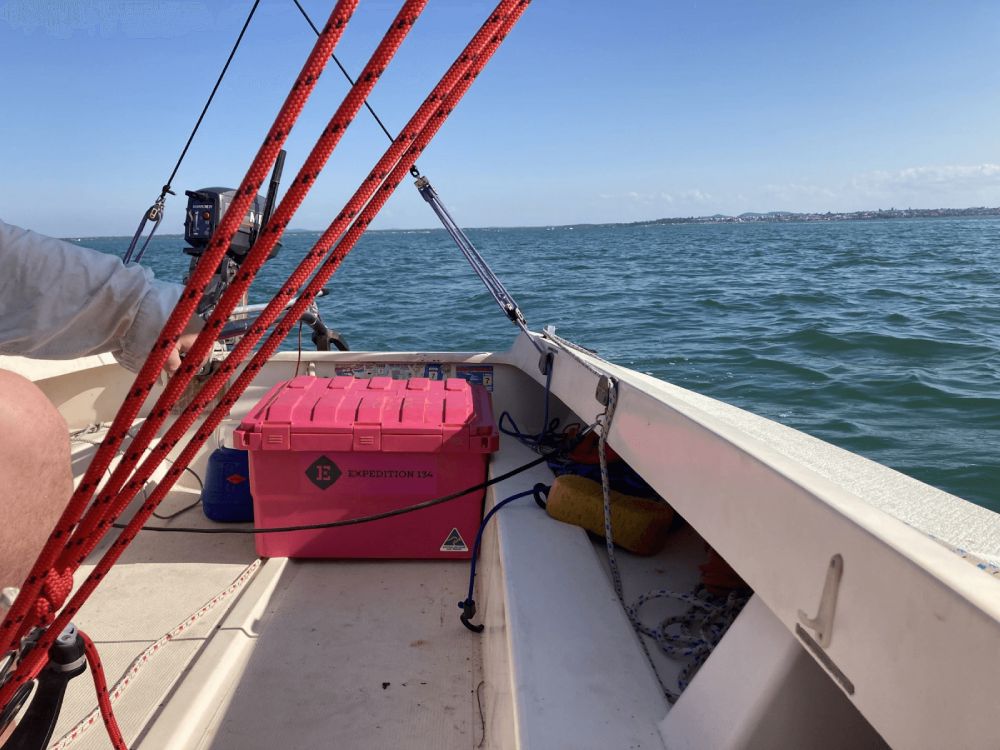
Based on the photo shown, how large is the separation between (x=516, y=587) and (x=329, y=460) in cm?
94

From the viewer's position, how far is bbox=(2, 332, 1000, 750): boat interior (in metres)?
0.79

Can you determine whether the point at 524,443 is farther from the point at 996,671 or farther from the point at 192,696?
the point at 996,671

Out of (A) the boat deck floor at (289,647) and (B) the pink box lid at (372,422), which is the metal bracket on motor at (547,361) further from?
(A) the boat deck floor at (289,647)

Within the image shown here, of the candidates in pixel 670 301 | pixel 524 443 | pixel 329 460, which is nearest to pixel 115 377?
pixel 329 460

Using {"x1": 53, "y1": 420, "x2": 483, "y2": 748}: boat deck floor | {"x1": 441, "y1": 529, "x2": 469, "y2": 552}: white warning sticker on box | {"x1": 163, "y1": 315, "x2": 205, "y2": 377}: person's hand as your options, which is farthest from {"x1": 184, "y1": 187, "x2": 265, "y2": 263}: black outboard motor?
{"x1": 163, "y1": 315, "x2": 205, "y2": 377}: person's hand

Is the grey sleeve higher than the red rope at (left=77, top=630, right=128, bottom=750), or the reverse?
the grey sleeve

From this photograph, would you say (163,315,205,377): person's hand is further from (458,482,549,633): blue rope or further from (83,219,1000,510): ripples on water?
(83,219,1000,510): ripples on water

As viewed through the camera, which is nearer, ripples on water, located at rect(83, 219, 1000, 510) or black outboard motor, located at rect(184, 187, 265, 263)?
black outboard motor, located at rect(184, 187, 265, 263)

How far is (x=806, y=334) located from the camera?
26.8 ft

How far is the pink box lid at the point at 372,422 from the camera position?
2217 mm

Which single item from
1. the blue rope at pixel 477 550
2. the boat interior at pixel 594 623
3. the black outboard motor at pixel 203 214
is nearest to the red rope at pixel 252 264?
the boat interior at pixel 594 623

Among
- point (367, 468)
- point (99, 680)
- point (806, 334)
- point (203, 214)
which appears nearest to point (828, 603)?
point (99, 680)

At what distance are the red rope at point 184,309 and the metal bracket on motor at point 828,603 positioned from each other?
2.77 ft

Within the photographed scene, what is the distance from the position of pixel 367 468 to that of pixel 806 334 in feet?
23.7
